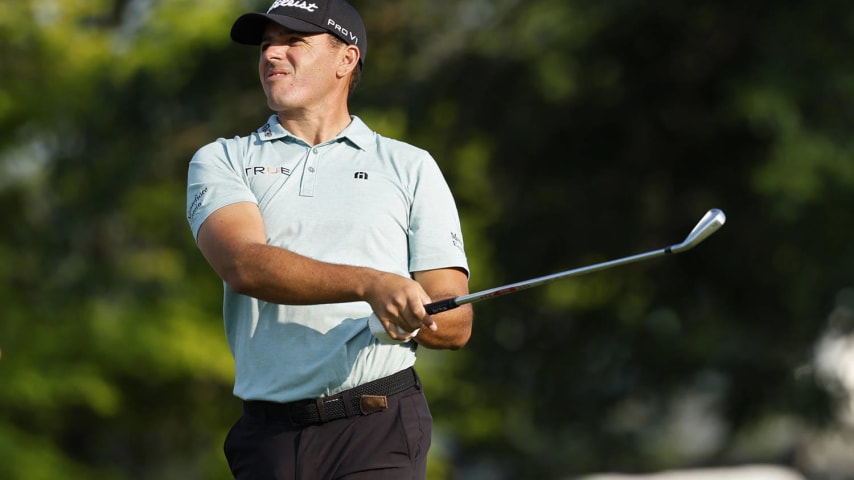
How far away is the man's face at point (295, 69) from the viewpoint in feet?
13.8

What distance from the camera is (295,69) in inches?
166

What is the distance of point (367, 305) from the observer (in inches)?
158

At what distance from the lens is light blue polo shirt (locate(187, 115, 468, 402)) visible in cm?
396

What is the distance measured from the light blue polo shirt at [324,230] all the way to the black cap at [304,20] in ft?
1.05

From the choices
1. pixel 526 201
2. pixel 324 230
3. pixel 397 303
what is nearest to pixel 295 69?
pixel 324 230

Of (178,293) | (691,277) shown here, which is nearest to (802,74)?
(691,277)

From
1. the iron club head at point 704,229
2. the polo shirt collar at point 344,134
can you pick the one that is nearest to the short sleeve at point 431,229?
the polo shirt collar at point 344,134

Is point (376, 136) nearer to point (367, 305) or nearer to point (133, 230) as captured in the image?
point (367, 305)

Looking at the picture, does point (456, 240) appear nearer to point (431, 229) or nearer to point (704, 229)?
point (431, 229)

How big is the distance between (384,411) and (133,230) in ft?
54.9

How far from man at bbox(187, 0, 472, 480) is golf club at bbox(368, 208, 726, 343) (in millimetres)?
89

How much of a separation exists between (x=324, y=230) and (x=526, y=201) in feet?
45.6

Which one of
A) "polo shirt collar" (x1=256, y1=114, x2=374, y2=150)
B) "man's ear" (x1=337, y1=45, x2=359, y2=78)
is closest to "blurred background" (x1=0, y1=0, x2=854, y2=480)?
"man's ear" (x1=337, y1=45, x2=359, y2=78)

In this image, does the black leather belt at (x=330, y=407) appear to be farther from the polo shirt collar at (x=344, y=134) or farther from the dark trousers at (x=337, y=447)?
the polo shirt collar at (x=344, y=134)
